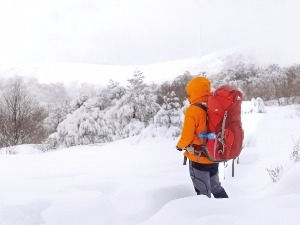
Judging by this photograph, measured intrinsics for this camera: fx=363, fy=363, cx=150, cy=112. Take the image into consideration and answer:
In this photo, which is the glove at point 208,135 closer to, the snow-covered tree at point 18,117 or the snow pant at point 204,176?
the snow pant at point 204,176

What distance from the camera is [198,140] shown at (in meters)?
3.08

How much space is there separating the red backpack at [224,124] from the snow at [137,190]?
413 mm

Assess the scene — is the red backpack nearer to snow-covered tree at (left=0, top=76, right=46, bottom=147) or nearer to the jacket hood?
the jacket hood

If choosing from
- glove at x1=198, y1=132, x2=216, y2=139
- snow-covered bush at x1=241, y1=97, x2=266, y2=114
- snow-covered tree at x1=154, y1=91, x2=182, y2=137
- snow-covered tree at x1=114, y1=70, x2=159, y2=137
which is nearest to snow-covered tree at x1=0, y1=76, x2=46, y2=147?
snow-covered tree at x1=114, y1=70, x2=159, y2=137

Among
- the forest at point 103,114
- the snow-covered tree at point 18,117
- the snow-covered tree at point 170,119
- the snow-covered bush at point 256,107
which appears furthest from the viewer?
the snow-covered tree at point 18,117

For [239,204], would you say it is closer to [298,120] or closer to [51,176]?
[51,176]

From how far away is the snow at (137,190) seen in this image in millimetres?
2504

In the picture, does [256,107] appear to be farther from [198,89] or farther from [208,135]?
[208,135]

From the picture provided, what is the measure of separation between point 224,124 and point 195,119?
0.79ft

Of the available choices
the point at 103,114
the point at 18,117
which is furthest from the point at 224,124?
the point at 18,117

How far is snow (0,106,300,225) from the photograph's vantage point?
2.50 m

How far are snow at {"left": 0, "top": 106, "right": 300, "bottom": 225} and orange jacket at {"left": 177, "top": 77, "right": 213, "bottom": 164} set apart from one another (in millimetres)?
459

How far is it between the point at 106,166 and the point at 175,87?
994 inches

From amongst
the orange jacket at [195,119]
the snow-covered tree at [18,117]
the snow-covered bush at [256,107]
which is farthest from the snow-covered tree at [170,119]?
the snow-covered tree at [18,117]
